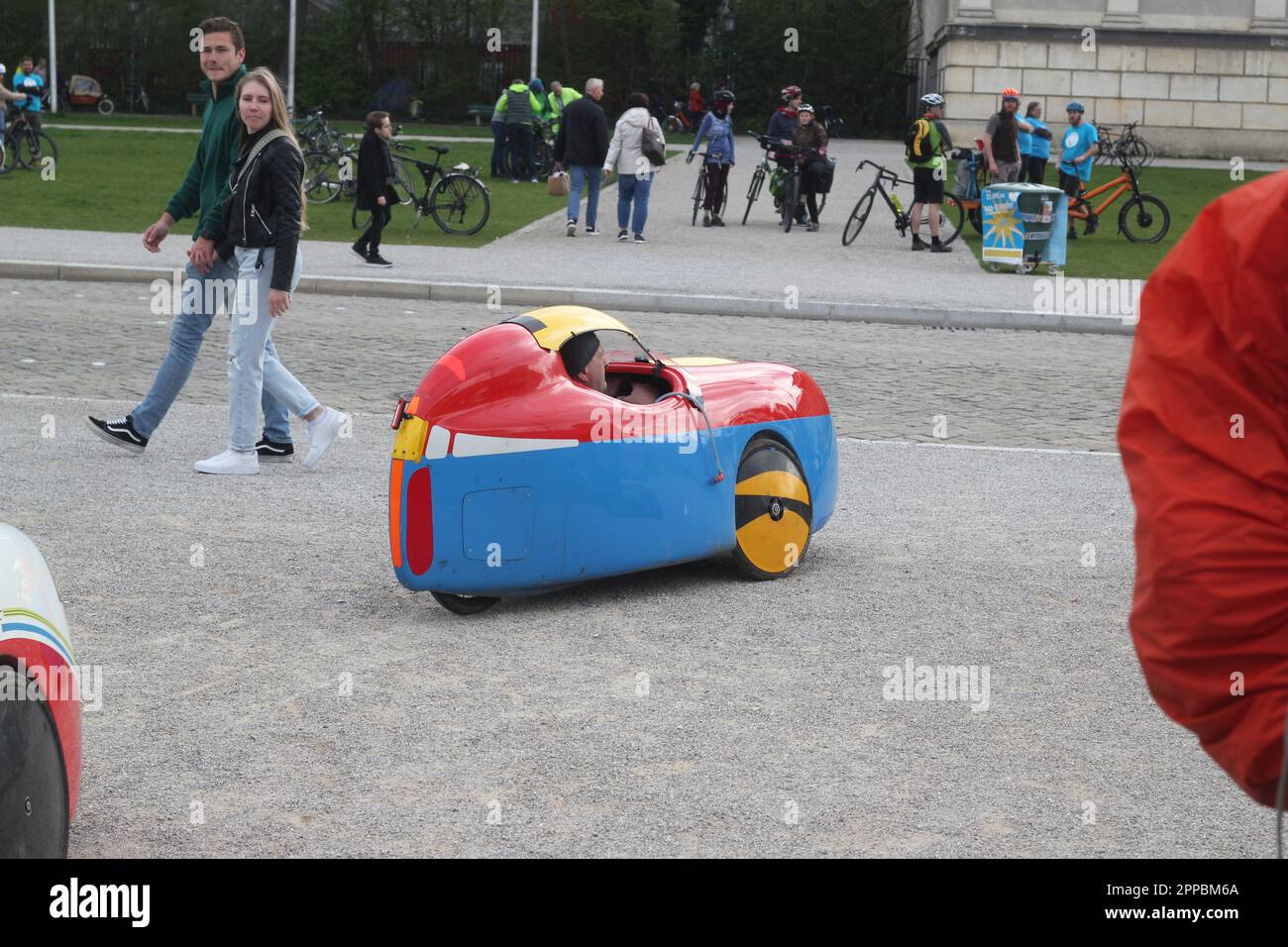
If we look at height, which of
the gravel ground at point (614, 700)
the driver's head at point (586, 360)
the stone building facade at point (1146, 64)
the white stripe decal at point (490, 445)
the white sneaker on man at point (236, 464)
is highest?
the stone building facade at point (1146, 64)

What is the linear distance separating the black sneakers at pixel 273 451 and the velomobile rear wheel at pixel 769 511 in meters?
3.07

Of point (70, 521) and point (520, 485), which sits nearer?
point (520, 485)

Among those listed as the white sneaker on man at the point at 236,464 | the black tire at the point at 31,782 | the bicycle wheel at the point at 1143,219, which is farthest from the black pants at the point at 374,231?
the black tire at the point at 31,782

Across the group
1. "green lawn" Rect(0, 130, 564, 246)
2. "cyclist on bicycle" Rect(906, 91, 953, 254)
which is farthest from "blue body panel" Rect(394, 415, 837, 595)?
"cyclist on bicycle" Rect(906, 91, 953, 254)

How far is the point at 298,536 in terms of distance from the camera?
7.15m

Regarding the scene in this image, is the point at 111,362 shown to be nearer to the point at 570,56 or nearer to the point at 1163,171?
the point at 1163,171

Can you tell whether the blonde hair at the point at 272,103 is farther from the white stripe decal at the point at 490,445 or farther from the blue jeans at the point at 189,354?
the white stripe decal at the point at 490,445

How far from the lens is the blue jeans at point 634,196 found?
2188 cm

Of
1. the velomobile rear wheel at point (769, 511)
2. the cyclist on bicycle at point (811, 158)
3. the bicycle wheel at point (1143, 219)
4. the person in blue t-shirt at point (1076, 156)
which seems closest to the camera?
the velomobile rear wheel at point (769, 511)

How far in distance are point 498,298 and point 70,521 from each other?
8.91 meters

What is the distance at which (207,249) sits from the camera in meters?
8.05

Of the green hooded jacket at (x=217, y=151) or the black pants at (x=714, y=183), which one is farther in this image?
the black pants at (x=714, y=183)

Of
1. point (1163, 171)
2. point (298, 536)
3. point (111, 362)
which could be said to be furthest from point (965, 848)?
point (1163, 171)

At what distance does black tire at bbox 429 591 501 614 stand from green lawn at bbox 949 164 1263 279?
7546 mm
